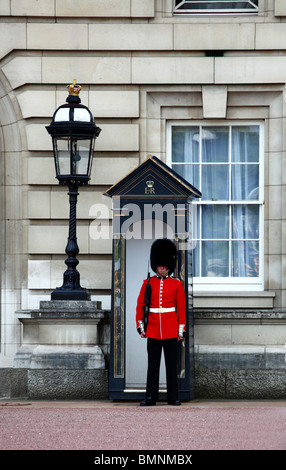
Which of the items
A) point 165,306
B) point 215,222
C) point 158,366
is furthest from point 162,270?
point 215,222

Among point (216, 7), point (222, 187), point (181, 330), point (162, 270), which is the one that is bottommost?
point (181, 330)

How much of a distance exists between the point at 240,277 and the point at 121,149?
5.81 feet

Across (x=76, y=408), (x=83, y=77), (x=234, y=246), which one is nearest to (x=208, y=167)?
(x=234, y=246)

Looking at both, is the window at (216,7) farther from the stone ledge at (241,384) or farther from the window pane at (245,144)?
the stone ledge at (241,384)

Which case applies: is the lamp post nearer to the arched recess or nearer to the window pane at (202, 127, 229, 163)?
the arched recess

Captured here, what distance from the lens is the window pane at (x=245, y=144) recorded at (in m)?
11.8

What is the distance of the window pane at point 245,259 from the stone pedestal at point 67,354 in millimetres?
1670

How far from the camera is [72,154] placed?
10828mm

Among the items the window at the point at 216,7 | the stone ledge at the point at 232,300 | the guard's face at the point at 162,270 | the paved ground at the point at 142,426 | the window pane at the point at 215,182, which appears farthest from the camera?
the window pane at the point at 215,182

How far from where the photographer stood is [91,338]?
10906 mm

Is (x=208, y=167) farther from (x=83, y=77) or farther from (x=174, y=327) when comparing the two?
(x=174, y=327)

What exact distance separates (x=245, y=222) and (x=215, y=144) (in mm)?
855

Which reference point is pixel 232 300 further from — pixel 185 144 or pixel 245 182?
pixel 185 144

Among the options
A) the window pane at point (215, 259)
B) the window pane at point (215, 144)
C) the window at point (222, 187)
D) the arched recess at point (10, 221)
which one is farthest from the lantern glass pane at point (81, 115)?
the window pane at point (215, 259)
